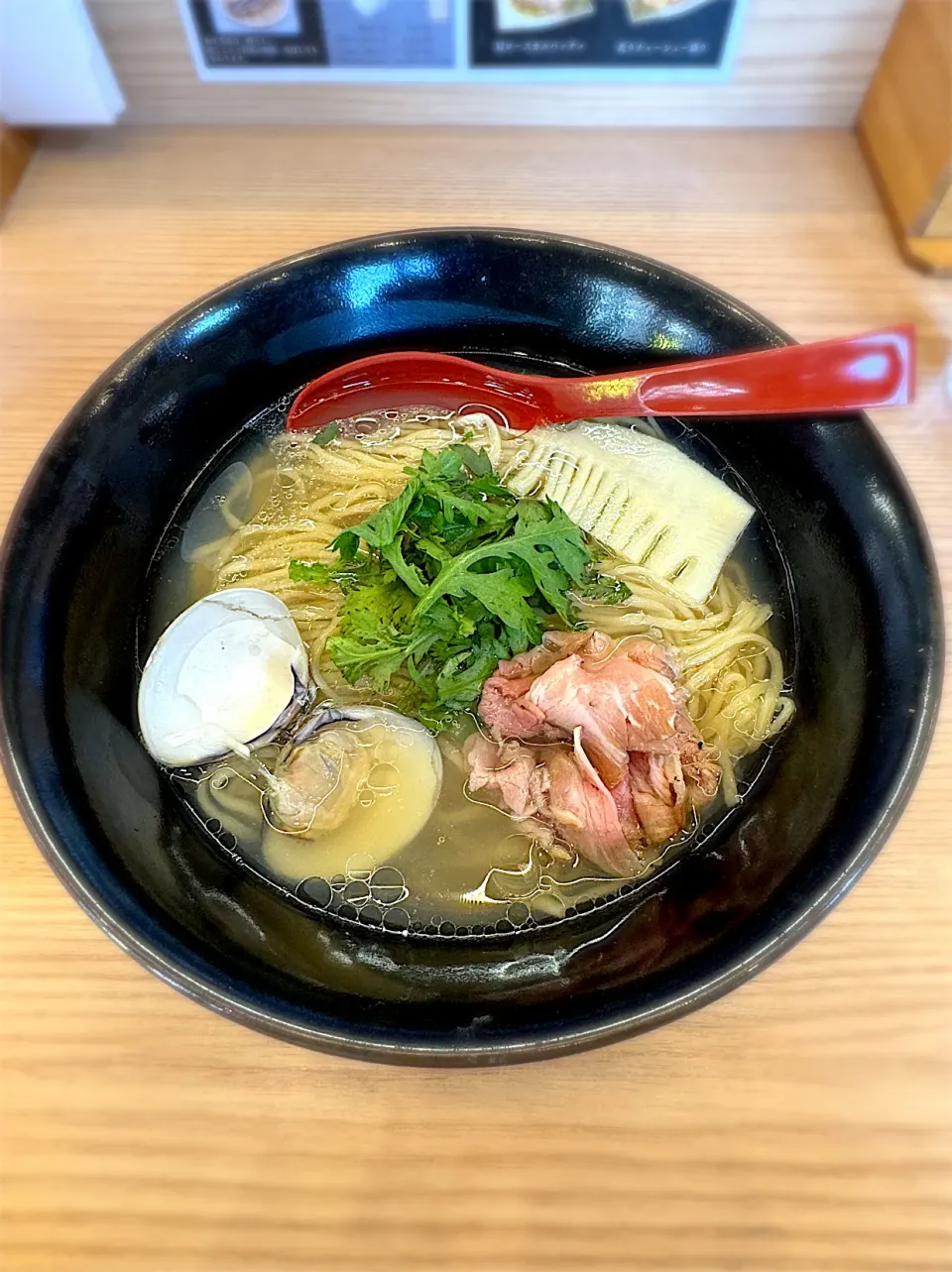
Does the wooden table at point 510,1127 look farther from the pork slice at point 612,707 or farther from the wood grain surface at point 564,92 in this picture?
the wood grain surface at point 564,92

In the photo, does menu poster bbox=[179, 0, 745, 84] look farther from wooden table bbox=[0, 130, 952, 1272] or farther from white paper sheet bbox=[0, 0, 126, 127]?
wooden table bbox=[0, 130, 952, 1272]

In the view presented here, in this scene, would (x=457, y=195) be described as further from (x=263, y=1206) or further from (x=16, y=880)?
(x=263, y=1206)

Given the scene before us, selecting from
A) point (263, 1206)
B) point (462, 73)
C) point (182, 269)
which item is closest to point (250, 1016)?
point (263, 1206)

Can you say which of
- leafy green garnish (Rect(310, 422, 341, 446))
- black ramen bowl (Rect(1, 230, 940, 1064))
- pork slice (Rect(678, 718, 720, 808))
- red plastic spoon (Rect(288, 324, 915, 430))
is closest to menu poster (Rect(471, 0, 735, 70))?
black ramen bowl (Rect(1, 230, 940, 1064))

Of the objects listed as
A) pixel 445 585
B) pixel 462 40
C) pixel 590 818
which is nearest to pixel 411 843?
pixel 590 818

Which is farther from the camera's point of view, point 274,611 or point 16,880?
point 274,611

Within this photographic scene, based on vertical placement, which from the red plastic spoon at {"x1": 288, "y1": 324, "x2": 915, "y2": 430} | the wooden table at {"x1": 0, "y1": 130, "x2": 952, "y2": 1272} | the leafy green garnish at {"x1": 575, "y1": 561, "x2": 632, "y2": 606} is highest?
the red plastic spoon at {"x1": 288, "y1": 324, "x2": 915, "y2": 430}

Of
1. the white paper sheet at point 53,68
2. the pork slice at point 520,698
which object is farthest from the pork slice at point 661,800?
the white paper sheet at point 53,68
